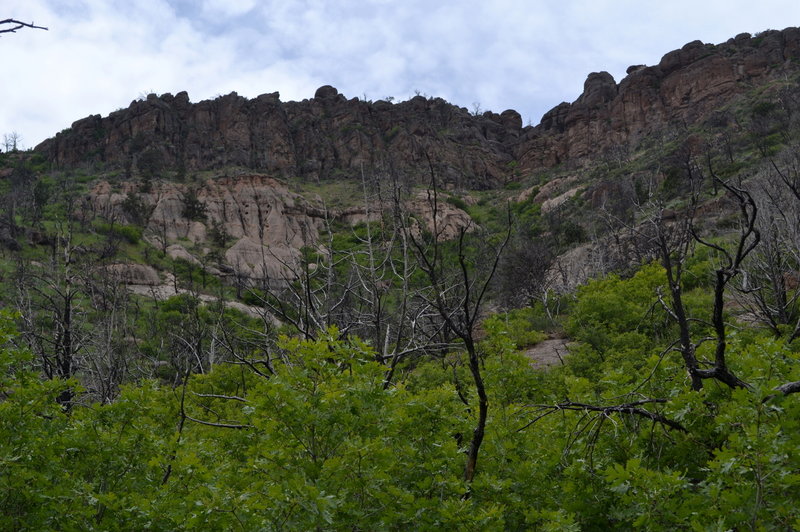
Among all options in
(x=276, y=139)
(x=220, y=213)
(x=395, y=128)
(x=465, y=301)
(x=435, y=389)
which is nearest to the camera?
(x=465, y=301)

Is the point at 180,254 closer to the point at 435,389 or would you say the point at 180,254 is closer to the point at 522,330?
the point at 522,330

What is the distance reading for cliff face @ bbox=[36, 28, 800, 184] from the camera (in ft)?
271

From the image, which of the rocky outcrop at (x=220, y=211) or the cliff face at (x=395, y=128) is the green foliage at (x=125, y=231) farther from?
the cliff face at (x=395, y=128)

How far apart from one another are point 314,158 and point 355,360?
91.9 metres

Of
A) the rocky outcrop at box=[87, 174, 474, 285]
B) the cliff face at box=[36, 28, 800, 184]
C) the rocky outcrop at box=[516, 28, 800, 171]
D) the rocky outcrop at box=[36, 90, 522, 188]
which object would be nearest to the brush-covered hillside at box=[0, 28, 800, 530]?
the rocky outcrop at box=[87, 174, 474, 285]

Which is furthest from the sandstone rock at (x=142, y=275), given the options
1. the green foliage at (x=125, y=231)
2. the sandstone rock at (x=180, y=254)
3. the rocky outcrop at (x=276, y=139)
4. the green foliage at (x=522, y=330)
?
the rocky outcrop at (x=276, y=139)

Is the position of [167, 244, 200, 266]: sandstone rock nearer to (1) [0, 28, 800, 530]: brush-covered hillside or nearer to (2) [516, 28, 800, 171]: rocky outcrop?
(1) [0, 28, 800, 530]: brush-covered hillside

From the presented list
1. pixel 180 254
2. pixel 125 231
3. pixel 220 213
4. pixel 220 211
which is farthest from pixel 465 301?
pixel 220 211

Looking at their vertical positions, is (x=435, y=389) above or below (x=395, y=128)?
below

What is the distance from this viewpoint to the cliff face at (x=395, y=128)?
82625 millimetres

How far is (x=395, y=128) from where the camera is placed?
9906 centimetres

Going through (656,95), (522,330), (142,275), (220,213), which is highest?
(656,95)

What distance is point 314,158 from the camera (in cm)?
9325

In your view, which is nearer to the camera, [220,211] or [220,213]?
[220,213]
